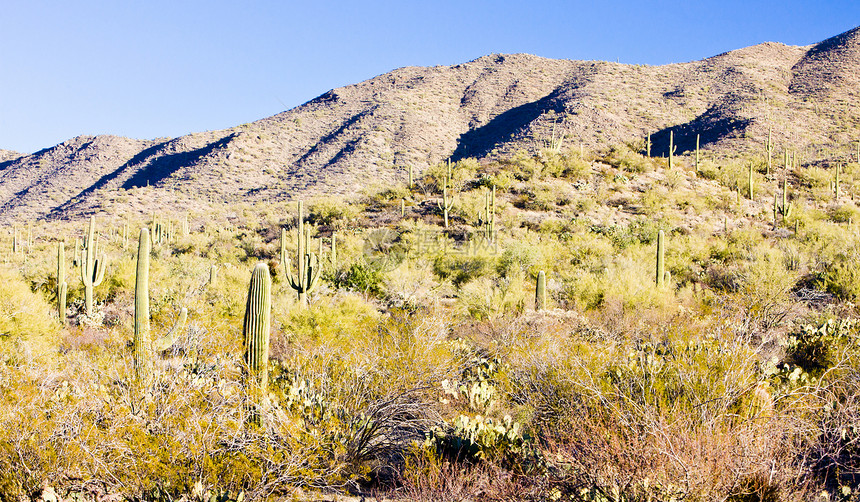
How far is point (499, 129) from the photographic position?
49000 millimetres

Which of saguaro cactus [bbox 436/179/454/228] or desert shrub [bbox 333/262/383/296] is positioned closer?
desert shrub [bbox 333/262/383/296]

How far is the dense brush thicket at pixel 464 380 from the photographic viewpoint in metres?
4.50

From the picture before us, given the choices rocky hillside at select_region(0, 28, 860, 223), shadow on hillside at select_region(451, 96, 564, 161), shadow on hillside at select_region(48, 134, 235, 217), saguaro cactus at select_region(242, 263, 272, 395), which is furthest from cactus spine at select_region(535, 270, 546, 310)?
shadow on hillside at select_region(48, 134, 235, 217)

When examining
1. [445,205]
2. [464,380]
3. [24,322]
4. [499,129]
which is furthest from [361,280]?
[499,129]

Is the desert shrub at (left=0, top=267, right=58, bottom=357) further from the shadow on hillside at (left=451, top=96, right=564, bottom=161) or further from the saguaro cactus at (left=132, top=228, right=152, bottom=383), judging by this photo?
the shadow on hillside at (left=451, top=96, right=564, bottom=161)

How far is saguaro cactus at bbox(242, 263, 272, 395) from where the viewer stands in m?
7.14

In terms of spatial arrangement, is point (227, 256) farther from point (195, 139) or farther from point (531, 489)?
point (195, 139)

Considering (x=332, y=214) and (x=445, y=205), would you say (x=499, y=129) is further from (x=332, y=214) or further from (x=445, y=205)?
(x=445, y=205)

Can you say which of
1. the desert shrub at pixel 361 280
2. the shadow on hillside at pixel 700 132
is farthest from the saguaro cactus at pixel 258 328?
the shadow on hillside at pixel 700 132

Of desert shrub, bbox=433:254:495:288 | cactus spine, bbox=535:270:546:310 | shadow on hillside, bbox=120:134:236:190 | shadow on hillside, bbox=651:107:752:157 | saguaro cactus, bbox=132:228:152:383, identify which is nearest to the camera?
saguaro cactus, bbox=132:228:152:383

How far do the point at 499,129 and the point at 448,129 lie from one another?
16.4 ft

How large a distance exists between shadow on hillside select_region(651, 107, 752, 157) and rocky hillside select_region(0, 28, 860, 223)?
14 centimetres

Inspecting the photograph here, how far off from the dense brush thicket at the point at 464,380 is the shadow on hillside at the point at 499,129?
83.0 feet

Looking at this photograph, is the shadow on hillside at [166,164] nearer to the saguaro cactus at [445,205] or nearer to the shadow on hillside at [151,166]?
the shadow on hillside at [151,166]
